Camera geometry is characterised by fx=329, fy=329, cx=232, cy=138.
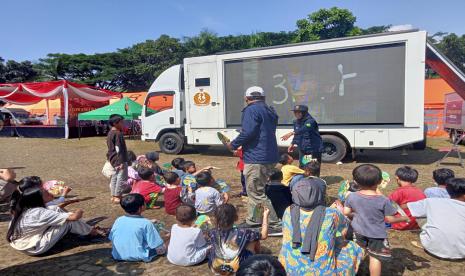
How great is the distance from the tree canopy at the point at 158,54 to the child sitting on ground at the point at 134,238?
105 feet

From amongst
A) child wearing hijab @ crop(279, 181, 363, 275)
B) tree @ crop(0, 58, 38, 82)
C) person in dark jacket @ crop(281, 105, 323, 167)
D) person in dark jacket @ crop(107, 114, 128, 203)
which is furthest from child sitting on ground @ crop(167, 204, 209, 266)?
tree @ crop(0, 58, 38, 82)

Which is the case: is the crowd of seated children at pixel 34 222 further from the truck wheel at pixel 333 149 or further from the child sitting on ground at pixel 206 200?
the truck wheel at pixel 333 149

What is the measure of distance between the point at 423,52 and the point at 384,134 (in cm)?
222

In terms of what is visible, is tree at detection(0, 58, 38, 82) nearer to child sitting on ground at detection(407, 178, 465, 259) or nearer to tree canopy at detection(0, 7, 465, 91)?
tree canopy at detection(0, 7, 465, 91)

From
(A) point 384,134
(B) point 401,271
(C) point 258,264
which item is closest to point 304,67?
(A) point 384,134

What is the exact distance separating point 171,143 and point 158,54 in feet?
92.4

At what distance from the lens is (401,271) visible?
10.9 feet

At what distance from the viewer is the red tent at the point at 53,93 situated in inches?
739

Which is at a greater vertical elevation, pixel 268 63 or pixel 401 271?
pixel 268 63

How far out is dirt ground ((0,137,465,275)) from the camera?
3475 mm

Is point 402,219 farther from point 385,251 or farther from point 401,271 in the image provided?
point 401,271

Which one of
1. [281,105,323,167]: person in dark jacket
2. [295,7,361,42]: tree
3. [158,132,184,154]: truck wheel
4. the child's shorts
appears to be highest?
[295,7,361,42]: tree

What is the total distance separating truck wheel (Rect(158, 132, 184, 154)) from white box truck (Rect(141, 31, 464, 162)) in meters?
0.90

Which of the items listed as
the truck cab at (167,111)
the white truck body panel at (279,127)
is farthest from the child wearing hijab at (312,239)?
the truck cab at (167,111)
